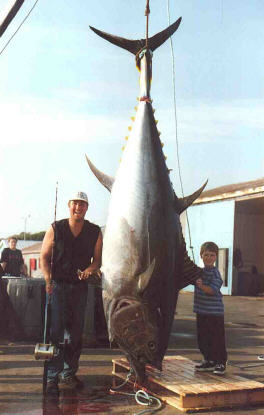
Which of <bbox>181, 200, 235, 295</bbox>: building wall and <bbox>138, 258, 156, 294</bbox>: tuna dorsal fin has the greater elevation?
<bbox>181, 200, 235, 295</bbox>: building wall

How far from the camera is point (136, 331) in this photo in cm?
339

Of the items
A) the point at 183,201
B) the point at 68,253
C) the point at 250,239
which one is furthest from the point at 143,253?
the point at 250,239

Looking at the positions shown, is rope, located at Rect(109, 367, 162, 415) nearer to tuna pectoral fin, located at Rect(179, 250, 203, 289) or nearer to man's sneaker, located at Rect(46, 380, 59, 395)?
man's sneaker, located at Rect(46, 380, 59, 395)

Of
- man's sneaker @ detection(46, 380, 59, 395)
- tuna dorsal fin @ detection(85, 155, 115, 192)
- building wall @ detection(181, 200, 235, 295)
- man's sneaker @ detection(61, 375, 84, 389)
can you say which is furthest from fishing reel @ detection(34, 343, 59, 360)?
building wall @ detection(181, 200, 235, 295)

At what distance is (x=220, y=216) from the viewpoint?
62.0 feet

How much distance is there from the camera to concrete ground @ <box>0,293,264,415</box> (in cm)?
392

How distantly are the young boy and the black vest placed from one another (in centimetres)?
104

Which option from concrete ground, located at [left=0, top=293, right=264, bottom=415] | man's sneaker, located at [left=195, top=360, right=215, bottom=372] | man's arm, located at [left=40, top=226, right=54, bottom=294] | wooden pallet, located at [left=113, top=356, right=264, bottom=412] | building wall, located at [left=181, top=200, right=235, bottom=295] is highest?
building wall, located at [left=181, top=200, right=235, bottom=295]

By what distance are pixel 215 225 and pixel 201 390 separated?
15350 mm

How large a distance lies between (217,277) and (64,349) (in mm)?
1491

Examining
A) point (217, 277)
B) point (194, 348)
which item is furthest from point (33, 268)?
point (217, 277)

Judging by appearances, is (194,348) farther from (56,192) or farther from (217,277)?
(56,192)

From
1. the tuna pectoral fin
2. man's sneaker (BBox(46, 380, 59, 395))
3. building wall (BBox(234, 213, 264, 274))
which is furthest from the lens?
building wall (BBox(234, 213, 264, 274))

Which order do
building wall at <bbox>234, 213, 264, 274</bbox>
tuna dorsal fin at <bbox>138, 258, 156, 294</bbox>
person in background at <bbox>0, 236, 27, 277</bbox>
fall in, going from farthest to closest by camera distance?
building wall at <bbox>234, 213, 264, 274</bbox> → person in background at <bbox>0, 236, 27, 277</bbox> → tuna dorsal fin at <bbox>138, 258, 156, 294</bbox>
